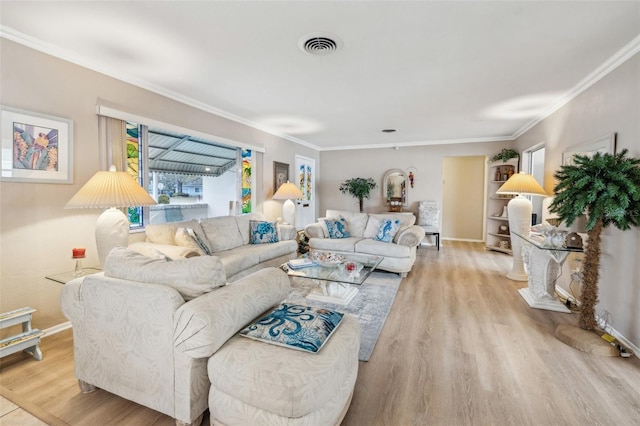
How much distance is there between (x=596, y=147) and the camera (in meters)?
2.89

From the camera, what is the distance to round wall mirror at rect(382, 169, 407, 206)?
23.5 feet

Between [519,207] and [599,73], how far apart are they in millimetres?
1768

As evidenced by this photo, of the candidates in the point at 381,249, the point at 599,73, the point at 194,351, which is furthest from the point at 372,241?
the point at 194,351

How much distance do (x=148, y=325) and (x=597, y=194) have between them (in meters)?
3.21

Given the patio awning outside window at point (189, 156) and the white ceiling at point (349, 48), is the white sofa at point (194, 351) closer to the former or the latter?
the white ceiling at point (349, 48)

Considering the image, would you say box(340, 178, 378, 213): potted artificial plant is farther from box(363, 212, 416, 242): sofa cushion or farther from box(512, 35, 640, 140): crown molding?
box(512, 35, 640, 140): crown molding

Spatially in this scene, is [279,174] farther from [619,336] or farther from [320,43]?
[619,336]

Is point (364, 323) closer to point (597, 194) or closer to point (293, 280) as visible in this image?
point (293, 280)

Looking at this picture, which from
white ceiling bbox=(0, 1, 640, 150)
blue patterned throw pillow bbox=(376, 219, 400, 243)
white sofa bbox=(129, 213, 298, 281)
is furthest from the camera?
blue patterned throw pillow bbox=(376, 219, 400, 243)

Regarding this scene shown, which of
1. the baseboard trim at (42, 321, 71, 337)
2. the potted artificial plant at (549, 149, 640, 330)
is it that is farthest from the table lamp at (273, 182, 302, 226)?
the potted artificial plant at (549, 149, 640, 330)

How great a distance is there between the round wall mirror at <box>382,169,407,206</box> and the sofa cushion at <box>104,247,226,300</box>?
601cm

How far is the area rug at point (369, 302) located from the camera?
2553mm

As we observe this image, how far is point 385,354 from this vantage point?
2.29 meters

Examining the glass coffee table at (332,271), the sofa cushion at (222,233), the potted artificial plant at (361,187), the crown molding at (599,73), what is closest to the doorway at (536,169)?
the crown molding at (599,73)
